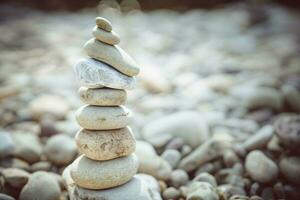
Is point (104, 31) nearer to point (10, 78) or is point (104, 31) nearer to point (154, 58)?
point (10, 78)

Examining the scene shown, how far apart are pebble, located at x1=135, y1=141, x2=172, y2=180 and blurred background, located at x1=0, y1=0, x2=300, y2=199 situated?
0.11m

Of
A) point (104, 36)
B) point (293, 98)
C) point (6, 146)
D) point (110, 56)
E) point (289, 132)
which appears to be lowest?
point (6, 146)

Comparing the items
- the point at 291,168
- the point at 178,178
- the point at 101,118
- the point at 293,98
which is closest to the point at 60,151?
the point at 101,118

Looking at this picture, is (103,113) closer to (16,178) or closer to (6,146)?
(16,178)

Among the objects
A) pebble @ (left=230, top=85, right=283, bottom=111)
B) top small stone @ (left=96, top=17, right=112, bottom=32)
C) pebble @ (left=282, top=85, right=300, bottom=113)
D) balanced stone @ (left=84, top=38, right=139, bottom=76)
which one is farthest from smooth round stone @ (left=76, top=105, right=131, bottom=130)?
pebble @ (left=282, top=85, right=300, bottom=113)

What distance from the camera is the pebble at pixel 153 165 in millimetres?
2842

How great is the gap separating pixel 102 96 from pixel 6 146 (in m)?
1.33

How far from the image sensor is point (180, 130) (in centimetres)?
337

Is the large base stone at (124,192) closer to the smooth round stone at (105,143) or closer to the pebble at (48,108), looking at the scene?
the smooth round stone at (105,143)

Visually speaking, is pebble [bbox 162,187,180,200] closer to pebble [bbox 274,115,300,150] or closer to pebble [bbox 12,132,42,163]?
pebble [bbox 274,115,300,150]

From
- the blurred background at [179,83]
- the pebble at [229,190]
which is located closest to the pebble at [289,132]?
the blurred background at [179,83]

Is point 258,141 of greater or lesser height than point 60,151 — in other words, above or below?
above

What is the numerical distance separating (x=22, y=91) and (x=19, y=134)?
50.1 inches

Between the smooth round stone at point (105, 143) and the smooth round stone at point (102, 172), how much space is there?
5cm
